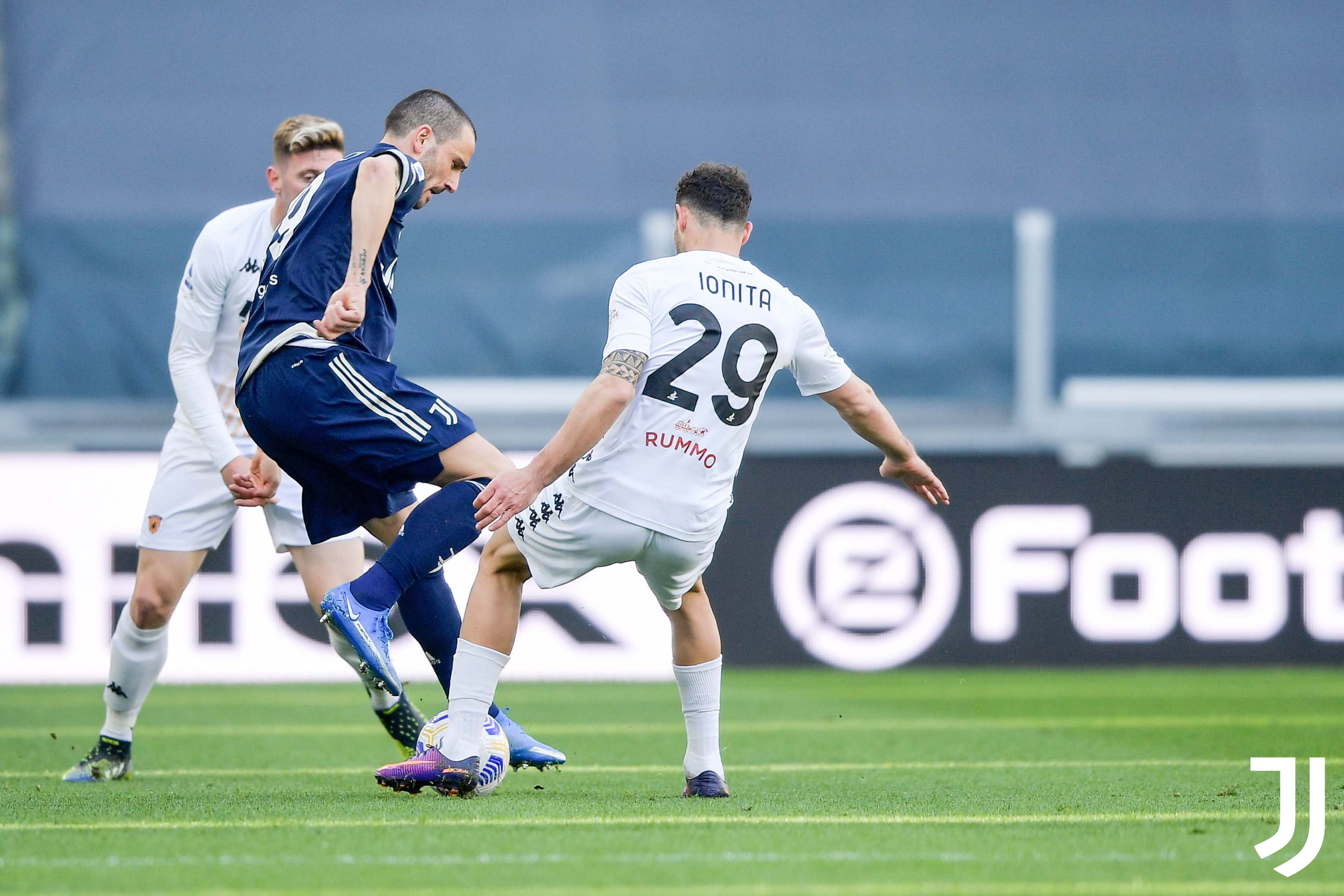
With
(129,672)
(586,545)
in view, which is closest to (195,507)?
(129,672)

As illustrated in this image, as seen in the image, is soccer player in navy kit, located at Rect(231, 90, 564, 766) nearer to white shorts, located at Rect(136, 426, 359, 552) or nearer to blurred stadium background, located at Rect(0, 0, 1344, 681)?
white shorts, located at Rect(136, 426, 359, 552)

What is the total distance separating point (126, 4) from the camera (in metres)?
13.7

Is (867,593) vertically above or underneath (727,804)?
above

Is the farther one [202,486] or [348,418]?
[202,486]

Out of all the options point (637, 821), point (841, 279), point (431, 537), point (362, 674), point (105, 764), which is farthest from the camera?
point (841, 279)

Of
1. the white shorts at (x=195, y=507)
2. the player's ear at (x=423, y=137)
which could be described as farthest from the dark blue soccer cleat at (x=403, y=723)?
the player's ear at (x=423, y=137)

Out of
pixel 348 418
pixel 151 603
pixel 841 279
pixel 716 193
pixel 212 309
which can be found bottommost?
pixel 151 603

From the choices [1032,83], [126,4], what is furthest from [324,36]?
[1032,83]

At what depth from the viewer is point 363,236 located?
449 cm

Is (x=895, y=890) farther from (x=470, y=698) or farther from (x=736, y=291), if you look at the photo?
(x=736, y=291)

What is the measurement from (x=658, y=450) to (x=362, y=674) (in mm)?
929

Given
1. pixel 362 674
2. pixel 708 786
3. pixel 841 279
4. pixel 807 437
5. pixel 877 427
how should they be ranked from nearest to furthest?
pixel 362 674, pixel 708 786, pixel 877 427, pixel 807 437, pixel 841 279

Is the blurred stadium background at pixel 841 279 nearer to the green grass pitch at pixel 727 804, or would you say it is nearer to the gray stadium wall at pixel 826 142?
the gray stadium wall at pixel 826 142

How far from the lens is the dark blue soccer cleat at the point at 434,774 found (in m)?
4.52
